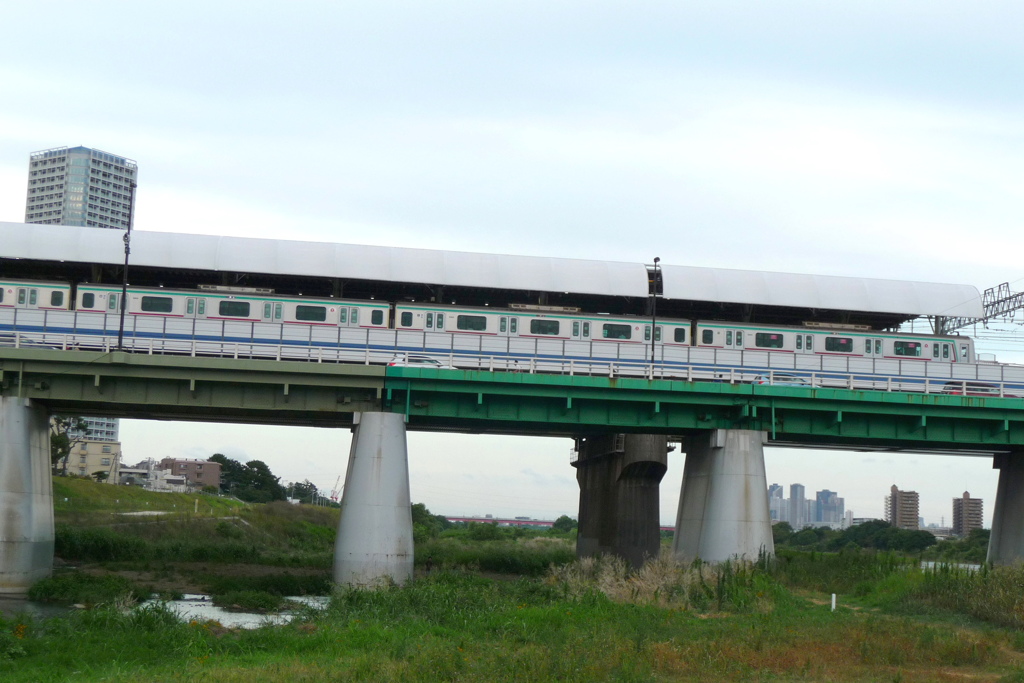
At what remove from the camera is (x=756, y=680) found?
23266 millimetres

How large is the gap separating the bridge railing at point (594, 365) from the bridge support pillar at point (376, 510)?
3026mm

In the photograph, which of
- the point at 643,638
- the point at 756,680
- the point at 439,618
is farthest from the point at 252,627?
the point at 756,680

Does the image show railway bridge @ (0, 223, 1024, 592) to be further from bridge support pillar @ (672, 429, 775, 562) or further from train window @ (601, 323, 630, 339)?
train window @ (601, 323, 630, 339)

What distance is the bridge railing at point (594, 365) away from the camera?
42875 millimetres

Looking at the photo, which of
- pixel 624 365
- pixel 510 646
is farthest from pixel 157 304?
pixel 510 646

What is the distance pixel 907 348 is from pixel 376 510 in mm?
27073

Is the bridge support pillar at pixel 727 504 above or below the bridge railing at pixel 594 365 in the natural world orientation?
below

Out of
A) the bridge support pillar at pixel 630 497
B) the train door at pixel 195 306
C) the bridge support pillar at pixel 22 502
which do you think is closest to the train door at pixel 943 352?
the bridge support pillar at pixel 630 497

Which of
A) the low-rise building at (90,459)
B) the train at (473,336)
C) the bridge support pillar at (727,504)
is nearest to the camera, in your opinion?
the bridge support pillar at (727,504)

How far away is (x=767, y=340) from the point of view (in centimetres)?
4997

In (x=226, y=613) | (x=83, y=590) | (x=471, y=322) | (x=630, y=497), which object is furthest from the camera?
(x=630, y=497)

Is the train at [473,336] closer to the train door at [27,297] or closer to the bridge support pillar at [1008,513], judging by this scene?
the train door at [27,297]

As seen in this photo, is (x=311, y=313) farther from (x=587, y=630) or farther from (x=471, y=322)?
(x=587, y=630)

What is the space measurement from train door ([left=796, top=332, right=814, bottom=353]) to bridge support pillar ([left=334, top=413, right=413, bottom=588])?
19564mm
